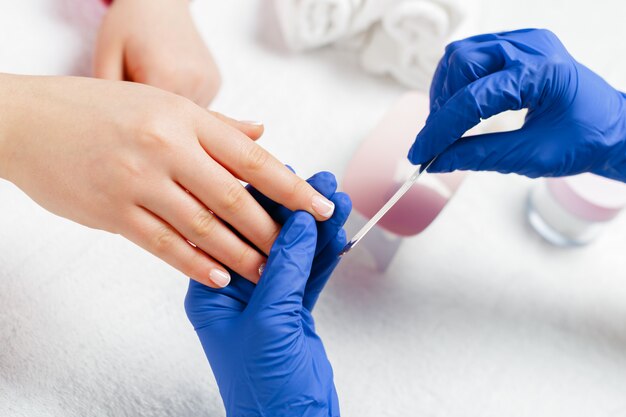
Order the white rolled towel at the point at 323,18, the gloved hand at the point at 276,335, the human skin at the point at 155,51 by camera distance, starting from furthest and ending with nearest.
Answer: the white rolled towel at the point at 323,18
the human skin at the point at 155,51
the gloved hand at the point at 276,335

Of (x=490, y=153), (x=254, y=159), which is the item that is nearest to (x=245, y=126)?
(x=254, y=159)

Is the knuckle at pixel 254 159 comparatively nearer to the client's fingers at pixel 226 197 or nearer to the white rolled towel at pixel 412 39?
the client's fingers at pixel 226 197

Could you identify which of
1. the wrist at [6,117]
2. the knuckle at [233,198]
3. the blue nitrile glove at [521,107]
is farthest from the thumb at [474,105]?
the wrist at [6,117]

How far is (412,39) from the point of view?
1.04m

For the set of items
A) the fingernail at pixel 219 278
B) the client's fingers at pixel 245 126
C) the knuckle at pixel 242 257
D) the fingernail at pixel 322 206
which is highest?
the fingernail at pixel 322 206

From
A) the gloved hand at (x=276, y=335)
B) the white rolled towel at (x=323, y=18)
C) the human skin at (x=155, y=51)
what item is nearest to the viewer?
the gloved hand at (x=276, y=335)

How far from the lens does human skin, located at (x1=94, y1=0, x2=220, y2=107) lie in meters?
0.93

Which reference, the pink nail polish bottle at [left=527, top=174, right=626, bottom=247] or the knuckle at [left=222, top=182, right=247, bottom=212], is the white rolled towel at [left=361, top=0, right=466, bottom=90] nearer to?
the pink nail polish bottle at [left=527, top=174, right=626, bottom=247]

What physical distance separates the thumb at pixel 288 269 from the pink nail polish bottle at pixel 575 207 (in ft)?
1.41

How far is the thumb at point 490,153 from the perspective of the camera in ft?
2.61

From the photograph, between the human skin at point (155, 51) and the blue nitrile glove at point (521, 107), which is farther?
the human skin at point (155, 51)

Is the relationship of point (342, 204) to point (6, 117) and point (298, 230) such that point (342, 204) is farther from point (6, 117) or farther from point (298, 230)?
point (6, 117)

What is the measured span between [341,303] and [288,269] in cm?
24

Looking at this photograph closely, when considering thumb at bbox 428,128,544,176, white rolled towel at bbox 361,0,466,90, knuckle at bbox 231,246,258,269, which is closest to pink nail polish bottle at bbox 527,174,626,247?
thumb at bbox 428,128,544,176
